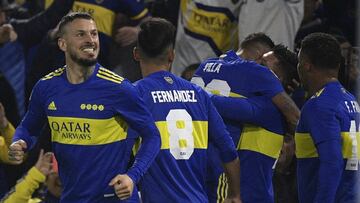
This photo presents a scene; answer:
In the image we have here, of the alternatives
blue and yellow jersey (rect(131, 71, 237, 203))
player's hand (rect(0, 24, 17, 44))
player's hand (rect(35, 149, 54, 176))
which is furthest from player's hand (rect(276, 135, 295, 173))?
player's hand (rect(0, 24, 17, 44))

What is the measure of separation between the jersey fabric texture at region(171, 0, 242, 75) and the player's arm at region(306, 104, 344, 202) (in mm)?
3707

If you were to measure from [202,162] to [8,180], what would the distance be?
376cm

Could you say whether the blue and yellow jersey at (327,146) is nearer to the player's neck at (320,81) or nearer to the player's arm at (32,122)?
the player's neck at (320,81)

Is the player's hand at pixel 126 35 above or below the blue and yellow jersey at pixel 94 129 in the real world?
below

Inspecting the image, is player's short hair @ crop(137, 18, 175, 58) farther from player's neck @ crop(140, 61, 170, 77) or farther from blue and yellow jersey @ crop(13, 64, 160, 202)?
blue and yellow jersey @ crop(13, 64, 160, 202)

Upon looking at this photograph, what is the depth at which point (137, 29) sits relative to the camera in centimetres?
1088

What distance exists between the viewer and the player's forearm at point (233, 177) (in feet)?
23.7

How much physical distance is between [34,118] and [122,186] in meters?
0.99

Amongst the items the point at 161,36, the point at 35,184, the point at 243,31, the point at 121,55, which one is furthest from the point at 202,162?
the point at 121,55

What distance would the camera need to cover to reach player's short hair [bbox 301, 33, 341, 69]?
7.38m

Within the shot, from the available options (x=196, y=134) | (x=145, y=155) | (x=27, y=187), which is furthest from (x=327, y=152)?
(x=27, y=187)

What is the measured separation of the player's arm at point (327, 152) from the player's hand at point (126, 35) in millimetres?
4094

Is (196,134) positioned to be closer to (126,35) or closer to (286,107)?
(286,107)

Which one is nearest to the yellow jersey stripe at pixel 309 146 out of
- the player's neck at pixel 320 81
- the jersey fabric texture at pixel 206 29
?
the player's neck at pixel 320 81
